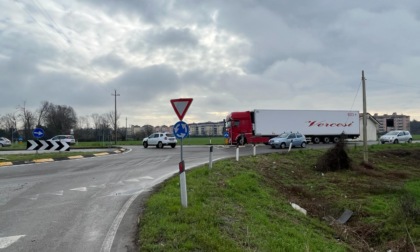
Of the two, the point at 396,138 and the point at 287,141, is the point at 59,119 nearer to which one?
the point at 287,141

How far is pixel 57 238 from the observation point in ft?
20.5

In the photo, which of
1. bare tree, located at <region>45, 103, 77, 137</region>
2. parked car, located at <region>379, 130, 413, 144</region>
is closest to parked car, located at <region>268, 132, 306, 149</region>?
parked car, located at <region>379, 130, 413, 144</region>

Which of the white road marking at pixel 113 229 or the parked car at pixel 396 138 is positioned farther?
the parked car at pixel 396 138

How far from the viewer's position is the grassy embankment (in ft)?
20.7

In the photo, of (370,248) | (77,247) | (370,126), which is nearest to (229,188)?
(370,248)

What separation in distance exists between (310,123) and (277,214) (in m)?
34.5

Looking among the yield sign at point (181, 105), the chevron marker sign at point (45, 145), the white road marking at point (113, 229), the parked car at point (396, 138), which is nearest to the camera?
the white road marking at point (113, 229)

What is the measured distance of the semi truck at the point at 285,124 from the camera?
39.8 meters

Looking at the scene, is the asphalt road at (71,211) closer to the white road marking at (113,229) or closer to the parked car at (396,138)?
the white road marking at (113,229)

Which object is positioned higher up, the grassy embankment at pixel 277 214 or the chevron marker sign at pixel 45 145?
the chevron marker sign at pixel 45 145

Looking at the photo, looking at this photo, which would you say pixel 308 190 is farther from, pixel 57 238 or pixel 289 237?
pixel 57 238

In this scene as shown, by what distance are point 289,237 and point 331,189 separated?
9.61 meters

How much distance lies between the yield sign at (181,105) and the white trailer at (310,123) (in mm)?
31493

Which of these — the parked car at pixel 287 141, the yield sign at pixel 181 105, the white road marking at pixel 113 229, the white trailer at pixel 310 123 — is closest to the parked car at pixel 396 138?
the white trailer at pixel 310 123
